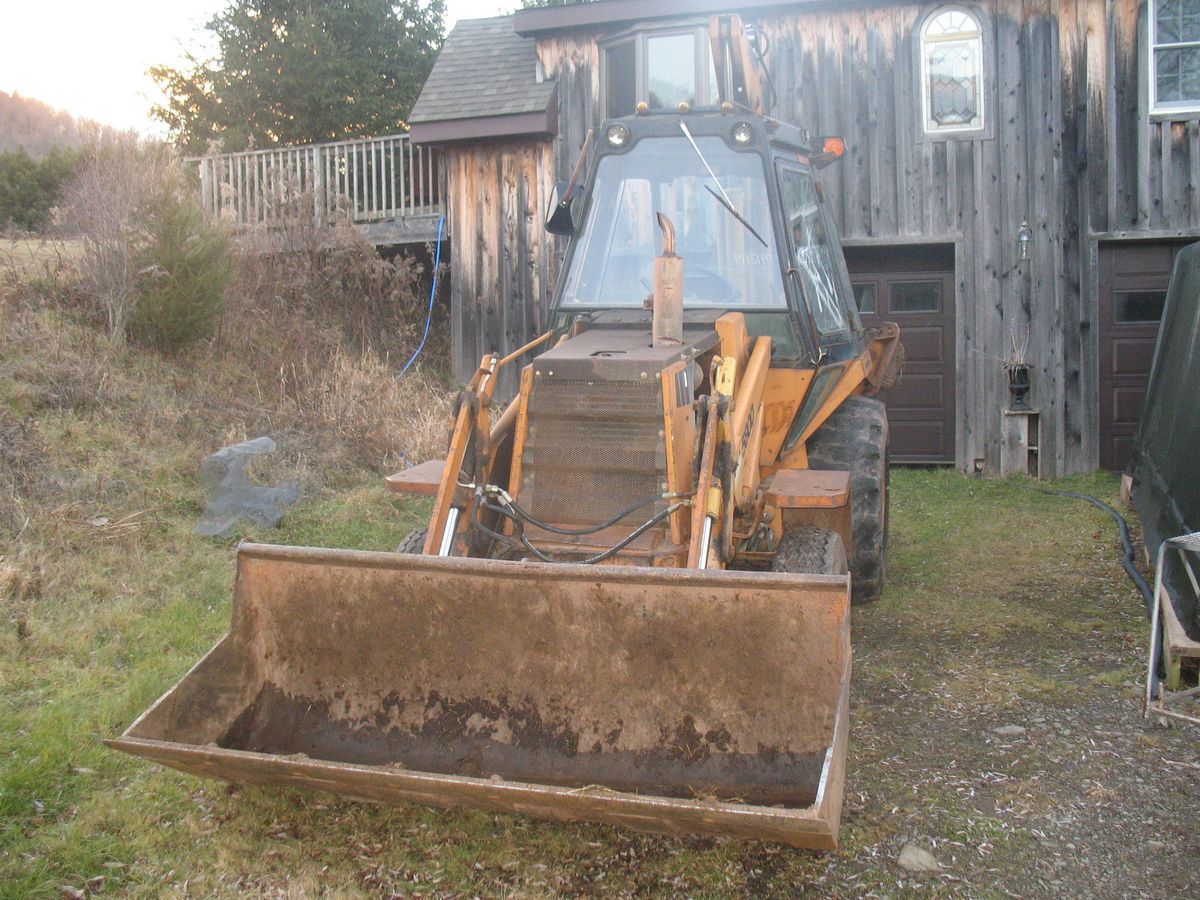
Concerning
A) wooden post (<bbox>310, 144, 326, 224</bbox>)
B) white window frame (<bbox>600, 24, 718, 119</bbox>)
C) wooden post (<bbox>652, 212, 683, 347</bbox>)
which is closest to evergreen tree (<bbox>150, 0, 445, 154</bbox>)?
wooden post (<bbox>310, 144, 326, 224</bbox>)

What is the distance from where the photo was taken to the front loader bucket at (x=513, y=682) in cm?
367

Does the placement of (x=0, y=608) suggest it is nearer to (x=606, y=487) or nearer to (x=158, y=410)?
(x=606, y=487)

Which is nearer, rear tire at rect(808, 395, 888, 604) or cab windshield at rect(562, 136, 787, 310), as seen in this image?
cab windshield at rect(562, 136, 787, 310)

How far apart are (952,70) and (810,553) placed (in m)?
8.12

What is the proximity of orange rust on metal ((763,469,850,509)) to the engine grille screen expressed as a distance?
594 mm

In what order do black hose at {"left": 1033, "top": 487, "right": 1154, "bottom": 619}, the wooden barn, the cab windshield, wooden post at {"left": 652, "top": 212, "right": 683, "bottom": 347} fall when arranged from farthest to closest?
Answer: the wooden barn
black hose at {"left": 1033, "top": 487, "right": 1154, "bottom": 619}
the cab windshield
wooden post at {"left": 652, "top": 212, "right": 683, "bottom": 347}

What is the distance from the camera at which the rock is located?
366cm

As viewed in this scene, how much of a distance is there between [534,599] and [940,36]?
932 centimetres

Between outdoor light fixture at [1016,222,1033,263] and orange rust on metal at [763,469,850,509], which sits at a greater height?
outdoor light fixture at [1016,222,1033,263]

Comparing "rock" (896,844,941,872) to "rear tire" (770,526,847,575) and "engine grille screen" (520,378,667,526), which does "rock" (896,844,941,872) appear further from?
"engine grille screen" (520,378,667,526)

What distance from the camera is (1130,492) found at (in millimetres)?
Answer: 9148

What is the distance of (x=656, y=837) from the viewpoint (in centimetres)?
382

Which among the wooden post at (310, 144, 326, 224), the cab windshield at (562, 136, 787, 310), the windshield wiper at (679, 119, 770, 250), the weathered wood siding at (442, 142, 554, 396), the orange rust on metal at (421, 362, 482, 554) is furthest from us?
the wooden post at (310, 144, 326, 224)

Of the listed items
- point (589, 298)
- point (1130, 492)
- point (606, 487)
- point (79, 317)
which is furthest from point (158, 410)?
point (1130, 492)
